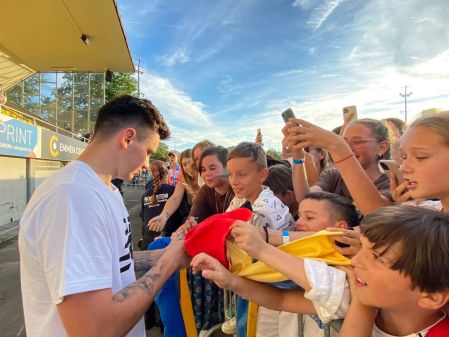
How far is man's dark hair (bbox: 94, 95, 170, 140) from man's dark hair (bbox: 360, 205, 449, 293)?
1.29 m

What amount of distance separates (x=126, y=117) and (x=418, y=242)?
150 centimetres

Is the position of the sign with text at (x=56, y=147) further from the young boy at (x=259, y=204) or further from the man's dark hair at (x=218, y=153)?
the young boy at (x=259, y=204)

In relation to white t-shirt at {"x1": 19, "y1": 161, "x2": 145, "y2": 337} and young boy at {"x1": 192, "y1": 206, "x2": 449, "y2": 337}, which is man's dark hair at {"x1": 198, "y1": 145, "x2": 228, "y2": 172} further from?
young boy at {"x1": 192, "y1": 206, "x2": 449, "y2": 337}

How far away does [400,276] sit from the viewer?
3.44 ft

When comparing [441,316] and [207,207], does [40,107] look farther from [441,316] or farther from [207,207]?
[441,316]

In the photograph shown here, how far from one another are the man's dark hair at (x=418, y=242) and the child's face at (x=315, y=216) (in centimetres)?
70

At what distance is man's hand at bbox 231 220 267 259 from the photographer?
52.4 inches

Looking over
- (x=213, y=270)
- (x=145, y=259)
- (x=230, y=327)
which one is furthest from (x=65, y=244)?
(x=230, y=327)

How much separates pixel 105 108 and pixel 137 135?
246 millimetres

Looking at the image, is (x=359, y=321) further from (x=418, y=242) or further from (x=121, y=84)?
(x=121, y=84)

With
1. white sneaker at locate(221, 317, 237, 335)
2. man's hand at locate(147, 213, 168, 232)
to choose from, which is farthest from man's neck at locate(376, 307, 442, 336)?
man's hand at locate(147, 213, 168, 232)

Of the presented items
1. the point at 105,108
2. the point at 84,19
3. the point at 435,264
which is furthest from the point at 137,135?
the point at 84,19

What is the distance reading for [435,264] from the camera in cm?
101

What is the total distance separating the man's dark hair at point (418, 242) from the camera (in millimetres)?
1009
